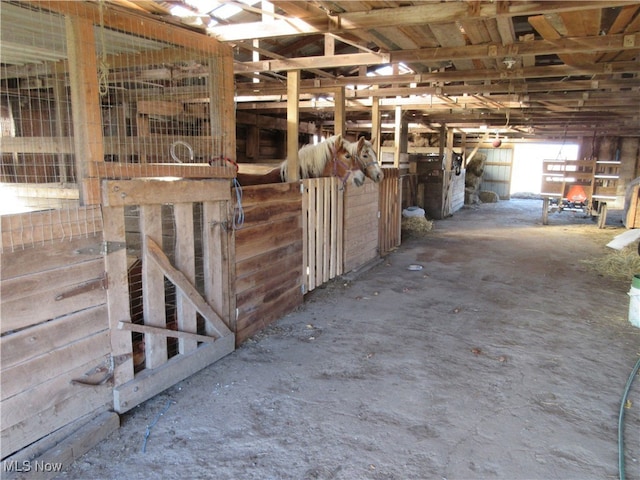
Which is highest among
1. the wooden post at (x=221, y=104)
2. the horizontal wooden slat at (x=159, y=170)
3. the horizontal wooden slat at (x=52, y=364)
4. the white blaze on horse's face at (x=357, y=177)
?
the wooden post at (x=221, y=104)

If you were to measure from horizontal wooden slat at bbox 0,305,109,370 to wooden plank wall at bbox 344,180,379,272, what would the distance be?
13.2 ft

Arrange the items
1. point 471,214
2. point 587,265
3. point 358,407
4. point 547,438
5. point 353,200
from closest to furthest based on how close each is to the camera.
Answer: point 547,438 → point 358,407 → point 353,200 → point 587,265 → point 471,214

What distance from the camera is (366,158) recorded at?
19.0 ft

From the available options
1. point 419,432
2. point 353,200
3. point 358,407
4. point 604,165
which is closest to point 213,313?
point 358,407

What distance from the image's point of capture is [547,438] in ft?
8.32

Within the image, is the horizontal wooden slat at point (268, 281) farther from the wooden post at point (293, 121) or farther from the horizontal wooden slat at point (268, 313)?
the wooden post at point (293, 121)

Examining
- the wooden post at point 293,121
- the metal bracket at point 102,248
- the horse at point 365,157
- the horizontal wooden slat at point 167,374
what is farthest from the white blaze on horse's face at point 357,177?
the metal bracket at point 102,248

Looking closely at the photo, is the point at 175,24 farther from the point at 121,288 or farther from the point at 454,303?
the point at 454,303

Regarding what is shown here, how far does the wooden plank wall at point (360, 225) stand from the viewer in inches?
243

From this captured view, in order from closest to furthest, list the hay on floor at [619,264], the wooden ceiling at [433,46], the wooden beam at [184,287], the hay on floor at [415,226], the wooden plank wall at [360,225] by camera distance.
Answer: the wooden beam at [184,287]
the wooden ceiling at [433,46]
the wooden plank wall at [360,225]
the hay on floor at [619,264]
the hay on floor at [415,226]

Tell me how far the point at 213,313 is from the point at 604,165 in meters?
12.1

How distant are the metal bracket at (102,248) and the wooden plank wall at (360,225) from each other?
151 inches

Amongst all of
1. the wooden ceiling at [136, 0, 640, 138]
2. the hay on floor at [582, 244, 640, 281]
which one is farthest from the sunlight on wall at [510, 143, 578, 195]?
the hay on floor at [582, 244, 640, 281]

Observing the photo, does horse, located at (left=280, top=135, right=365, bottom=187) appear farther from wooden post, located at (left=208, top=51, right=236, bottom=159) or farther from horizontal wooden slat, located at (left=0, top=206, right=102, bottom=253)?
horizontal wooden slat, located at (left=0, top=206, right=102, bottom=253)
